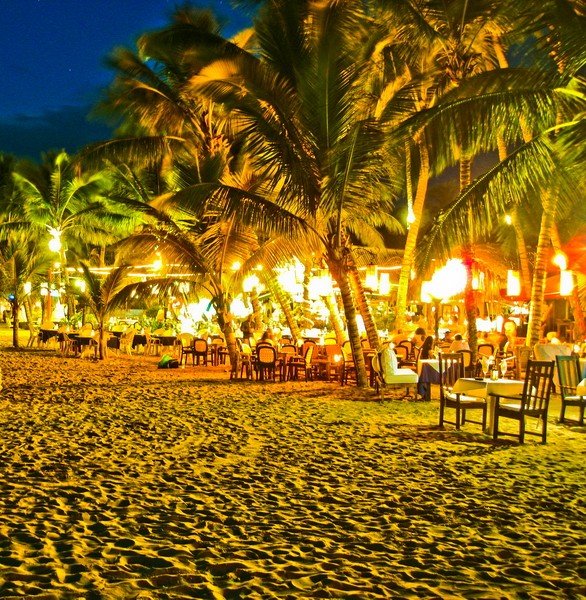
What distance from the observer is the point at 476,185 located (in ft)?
32.6

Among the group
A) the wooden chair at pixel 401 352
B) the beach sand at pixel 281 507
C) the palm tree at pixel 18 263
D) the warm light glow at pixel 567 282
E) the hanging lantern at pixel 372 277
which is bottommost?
the beach sand at pixel 281 507

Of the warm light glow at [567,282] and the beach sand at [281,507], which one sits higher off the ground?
the warm light glow at [567,282]

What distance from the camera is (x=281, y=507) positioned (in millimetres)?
5590

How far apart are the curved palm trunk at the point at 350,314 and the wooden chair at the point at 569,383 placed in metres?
4.40

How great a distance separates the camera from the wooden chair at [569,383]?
998 centimetres

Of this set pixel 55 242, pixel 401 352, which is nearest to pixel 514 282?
pixel 401 352

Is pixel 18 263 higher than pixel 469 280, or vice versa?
pixel 18 263

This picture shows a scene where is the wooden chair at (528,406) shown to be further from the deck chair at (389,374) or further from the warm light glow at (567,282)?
the warm light glow at (567,282)

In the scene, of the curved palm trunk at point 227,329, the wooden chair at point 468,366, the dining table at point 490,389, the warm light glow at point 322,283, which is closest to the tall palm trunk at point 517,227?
the warm light glow at point 322,283

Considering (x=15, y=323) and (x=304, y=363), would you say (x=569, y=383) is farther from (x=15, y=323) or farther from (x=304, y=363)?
(x=15, y=323)

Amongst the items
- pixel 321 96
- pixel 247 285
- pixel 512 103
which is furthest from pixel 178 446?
pixel 247 285

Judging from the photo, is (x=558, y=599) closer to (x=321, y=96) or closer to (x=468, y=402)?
(x=468, y=402)

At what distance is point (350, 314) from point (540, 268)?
12.2 feet

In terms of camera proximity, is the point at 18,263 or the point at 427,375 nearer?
the point at 427,375
